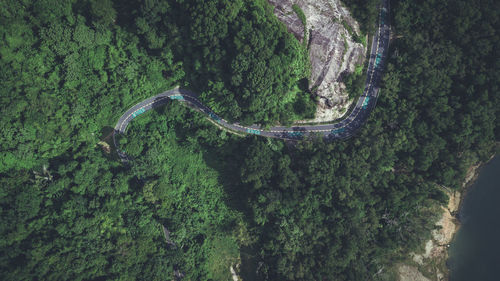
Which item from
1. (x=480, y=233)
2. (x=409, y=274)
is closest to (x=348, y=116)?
(x=409, y=274)

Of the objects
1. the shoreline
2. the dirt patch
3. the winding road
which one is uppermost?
the winding road

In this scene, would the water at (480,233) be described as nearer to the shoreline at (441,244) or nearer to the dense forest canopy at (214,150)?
the shoreline at (441,244)

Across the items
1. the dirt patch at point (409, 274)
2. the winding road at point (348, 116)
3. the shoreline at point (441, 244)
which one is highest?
the winding road at point (348, 116)

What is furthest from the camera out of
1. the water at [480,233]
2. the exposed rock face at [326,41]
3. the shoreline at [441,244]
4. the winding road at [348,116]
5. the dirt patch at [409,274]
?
the water at [480,233]

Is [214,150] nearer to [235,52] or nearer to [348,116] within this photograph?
[235,52]

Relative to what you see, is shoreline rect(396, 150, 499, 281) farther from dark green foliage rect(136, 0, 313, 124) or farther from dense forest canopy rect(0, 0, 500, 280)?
dark green foliage rect(136, 0, 313, 124)

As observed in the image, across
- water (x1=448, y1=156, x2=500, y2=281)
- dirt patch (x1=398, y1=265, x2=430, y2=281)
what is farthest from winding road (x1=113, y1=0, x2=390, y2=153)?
water (x1=448, y1=156, x2=500, y2=281)

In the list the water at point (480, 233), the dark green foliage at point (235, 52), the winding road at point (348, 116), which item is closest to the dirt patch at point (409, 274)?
the water at point (480, 233)
